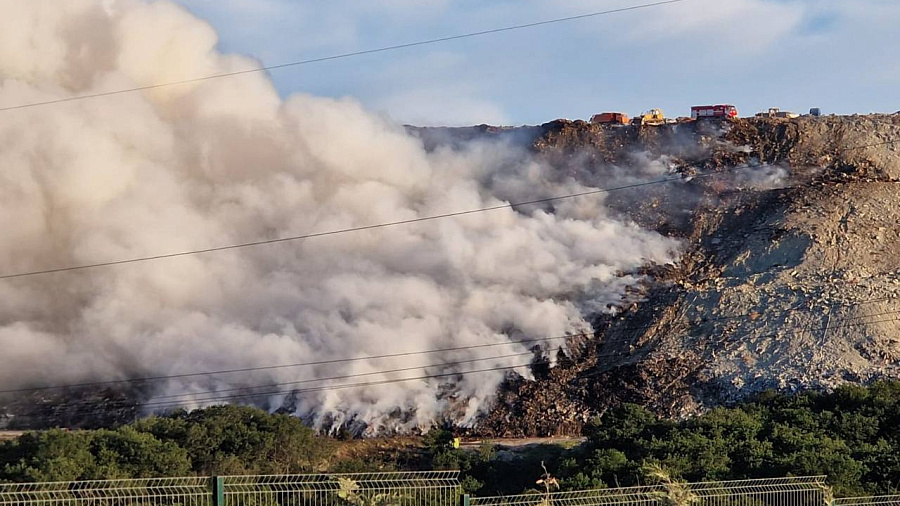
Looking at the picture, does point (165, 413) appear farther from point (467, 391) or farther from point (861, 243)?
point (861, 243)

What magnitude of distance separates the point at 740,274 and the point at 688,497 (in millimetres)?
56771

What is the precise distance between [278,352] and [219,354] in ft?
12.3

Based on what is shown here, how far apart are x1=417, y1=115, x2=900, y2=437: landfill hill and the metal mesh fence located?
37.2 m

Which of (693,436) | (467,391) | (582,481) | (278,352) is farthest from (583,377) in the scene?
(582,481)

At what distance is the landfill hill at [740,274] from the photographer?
6550 centimetres

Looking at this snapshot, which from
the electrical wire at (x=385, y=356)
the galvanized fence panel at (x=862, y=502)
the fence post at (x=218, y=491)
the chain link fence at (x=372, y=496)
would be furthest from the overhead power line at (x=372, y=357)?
the fence post at (x=218, y=491)

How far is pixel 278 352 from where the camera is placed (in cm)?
7012

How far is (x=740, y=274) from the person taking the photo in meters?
76.9

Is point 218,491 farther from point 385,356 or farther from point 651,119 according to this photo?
point 651,119

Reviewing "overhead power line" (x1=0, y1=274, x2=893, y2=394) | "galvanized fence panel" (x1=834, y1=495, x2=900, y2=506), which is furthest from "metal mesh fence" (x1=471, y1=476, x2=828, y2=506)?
"overhead power line" (x1=0, y1=274, x2=893, y2=394)

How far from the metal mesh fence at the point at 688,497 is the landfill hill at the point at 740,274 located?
122 feet

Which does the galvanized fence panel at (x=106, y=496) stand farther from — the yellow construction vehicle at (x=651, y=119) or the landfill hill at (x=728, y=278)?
the yellow construction vehicle at (x=651, y=119)

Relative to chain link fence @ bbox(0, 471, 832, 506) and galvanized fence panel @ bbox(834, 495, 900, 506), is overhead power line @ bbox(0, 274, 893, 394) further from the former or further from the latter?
galvanized fence panel @ bbox(834, 495, 900, 506)

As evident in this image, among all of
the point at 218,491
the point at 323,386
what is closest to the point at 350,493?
the point at 218,491
